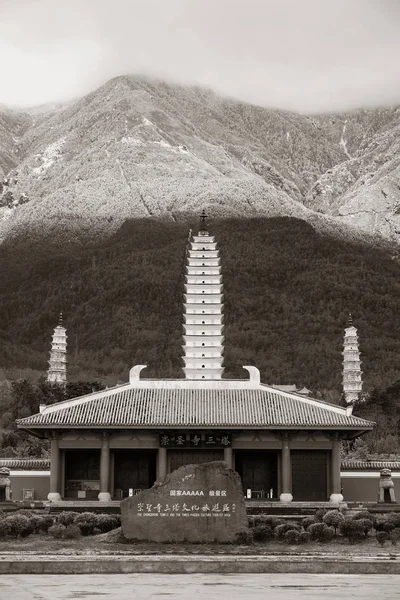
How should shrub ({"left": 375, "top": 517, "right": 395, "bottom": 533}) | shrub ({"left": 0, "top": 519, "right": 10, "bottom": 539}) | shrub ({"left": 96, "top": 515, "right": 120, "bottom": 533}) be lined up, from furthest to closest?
1. shrub ({"left": 96, "top": 515, "right": 120, "bottom": 533})
2. shrub ({"left": 375, "top": 517, "right": 395, "bottom": 533})
3. shrub ({"left": 0, "top": 519, "right": 10, "bottom": 539})

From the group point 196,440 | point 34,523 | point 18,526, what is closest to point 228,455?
point 196,440

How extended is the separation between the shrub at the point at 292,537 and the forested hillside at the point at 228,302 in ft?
208

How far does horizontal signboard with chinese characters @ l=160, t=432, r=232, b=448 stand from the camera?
41.5 metres

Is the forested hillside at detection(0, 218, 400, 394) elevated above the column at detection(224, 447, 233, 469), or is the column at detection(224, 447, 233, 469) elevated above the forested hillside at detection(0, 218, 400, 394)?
the forested hillside at detection(0, 218, 400, 394)

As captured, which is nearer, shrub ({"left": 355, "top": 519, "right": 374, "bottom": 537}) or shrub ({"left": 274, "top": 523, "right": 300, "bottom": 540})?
shrub ({"left": 274, "top": 523, "right": 300, "bottom": 540})

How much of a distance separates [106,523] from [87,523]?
23.4 inches

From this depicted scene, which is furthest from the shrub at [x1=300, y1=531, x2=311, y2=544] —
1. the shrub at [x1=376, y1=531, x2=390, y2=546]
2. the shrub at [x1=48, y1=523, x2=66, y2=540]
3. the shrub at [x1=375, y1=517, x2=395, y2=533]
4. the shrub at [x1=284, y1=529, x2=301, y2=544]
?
the shrub at [x1=48, y1=523, x2=66, y2=540]

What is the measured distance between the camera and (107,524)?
29109 millimetres

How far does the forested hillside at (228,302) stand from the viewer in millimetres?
98625

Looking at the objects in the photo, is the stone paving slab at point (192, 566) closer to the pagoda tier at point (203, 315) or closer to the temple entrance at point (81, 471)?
the temple entrance at point (81, 471)

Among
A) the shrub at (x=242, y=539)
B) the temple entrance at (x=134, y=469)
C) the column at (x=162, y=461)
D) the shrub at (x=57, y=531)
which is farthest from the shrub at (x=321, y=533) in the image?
the temple entrance at (x=134, y=469)

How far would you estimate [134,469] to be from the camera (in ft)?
140

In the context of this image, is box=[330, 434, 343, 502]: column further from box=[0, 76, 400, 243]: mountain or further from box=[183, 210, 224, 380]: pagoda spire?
box=[0, 76, 400, 243]: mountain

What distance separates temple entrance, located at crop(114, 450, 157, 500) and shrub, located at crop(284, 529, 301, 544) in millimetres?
16105
